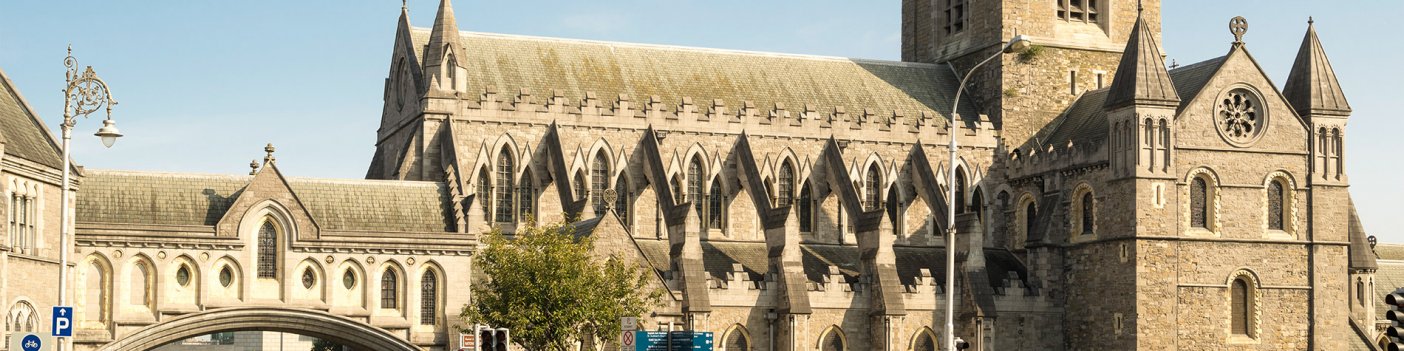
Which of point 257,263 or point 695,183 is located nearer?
point 257,263

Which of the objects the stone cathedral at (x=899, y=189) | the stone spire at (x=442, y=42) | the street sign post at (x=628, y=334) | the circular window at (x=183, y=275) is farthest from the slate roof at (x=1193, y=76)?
the circular window at (x=183, y=275)

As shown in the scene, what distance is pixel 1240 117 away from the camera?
6838 cm

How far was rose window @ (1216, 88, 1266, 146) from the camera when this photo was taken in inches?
2685

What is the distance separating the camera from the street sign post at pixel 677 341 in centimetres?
4894

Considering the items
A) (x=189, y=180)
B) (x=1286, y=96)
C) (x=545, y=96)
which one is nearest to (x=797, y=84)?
(x=545, y=96)

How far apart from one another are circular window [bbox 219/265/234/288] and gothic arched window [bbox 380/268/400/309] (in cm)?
420

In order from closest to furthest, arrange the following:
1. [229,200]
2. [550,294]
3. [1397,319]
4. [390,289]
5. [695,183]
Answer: [1397,319] → [550,294] → [229,200] → [390,289] → [695,183]

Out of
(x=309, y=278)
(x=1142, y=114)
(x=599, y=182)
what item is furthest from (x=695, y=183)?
(x=309, y=278)

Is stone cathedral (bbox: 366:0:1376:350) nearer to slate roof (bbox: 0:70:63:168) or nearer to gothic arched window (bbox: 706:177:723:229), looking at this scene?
gothic arched window (bbox: 706:177:723:229)

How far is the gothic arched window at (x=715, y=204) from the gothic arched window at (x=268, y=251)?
17.2 meters

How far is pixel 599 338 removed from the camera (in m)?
59.2

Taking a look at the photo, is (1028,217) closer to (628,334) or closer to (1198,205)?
(1198,205)

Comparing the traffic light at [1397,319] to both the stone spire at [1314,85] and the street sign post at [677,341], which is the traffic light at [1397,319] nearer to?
the street sign post at [677,341]

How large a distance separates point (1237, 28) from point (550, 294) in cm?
2606
